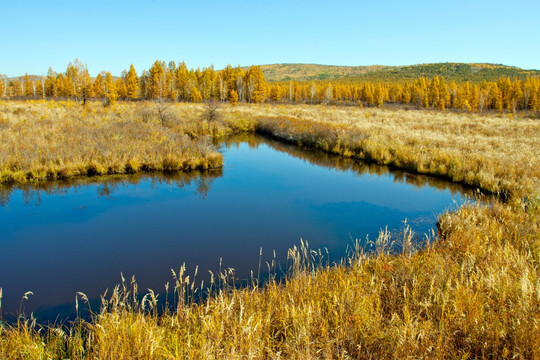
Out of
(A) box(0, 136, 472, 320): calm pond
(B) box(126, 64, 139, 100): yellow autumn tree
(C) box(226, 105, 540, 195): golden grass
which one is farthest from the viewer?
(B) box(126, 64, 139, 100): yellow autumn tree

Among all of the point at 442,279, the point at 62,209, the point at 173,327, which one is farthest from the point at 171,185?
the point at 442,279

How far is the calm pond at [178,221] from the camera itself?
17.4 feet

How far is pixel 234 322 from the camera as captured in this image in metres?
2.96

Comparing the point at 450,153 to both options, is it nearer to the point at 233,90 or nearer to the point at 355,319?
the point at 355,319

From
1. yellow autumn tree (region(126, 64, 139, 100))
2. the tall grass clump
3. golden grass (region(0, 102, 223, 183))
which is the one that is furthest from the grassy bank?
yellow autumn tree (region(126, 64, 139, 100))

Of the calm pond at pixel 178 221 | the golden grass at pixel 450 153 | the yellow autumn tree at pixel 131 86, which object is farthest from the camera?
the yellow autumn tree at pixel 131 86

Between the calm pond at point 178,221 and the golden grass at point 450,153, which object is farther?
the golden grass at point 450,153

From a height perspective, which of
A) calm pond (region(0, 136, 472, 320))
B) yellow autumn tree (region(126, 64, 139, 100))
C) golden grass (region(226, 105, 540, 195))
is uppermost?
yellow autumn tree (region(126, 64, 139, 100))

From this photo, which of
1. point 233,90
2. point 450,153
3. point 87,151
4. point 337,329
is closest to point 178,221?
point 337,329

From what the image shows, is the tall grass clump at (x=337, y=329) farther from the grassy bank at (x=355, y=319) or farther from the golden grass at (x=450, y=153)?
the golden grass at (x=450, y=153)

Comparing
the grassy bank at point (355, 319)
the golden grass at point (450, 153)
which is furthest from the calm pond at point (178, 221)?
the grassy bank at point (355, 319)

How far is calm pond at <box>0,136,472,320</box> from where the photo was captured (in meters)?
5.32

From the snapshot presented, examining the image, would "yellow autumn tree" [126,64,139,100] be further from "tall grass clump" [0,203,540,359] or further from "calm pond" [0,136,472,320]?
"tall grass clump" [0,203,540,359]

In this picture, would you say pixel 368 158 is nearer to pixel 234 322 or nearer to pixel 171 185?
pixel 171 185
